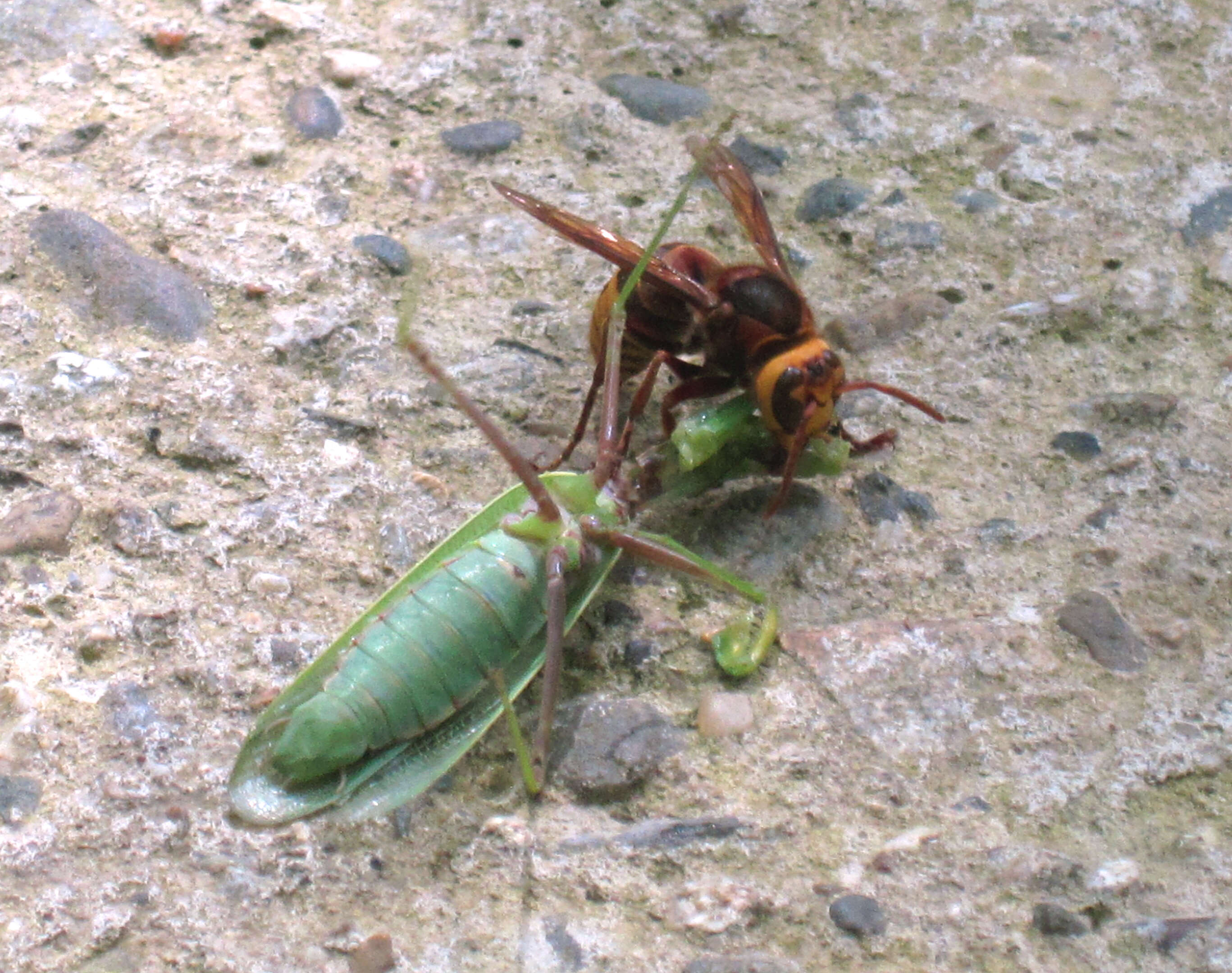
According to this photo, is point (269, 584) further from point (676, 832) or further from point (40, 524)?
point (676, 832)

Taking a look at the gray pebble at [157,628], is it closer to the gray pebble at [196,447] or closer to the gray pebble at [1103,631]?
the gray pebble at [196,447]

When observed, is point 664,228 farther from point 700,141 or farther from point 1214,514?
point 1214,514

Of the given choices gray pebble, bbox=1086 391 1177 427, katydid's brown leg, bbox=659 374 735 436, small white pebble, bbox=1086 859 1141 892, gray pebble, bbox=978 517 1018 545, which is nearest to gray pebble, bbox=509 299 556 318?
katydid's brown leg, bbox=659 374 735 436

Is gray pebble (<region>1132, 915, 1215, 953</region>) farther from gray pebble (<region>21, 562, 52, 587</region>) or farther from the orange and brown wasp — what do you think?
gray pebble (<region>21, 562, 52, 587</region>)

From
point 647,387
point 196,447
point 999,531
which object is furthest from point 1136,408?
point 196,447

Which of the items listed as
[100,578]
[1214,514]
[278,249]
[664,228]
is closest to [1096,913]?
[1214,514]

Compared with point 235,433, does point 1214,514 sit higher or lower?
higher
